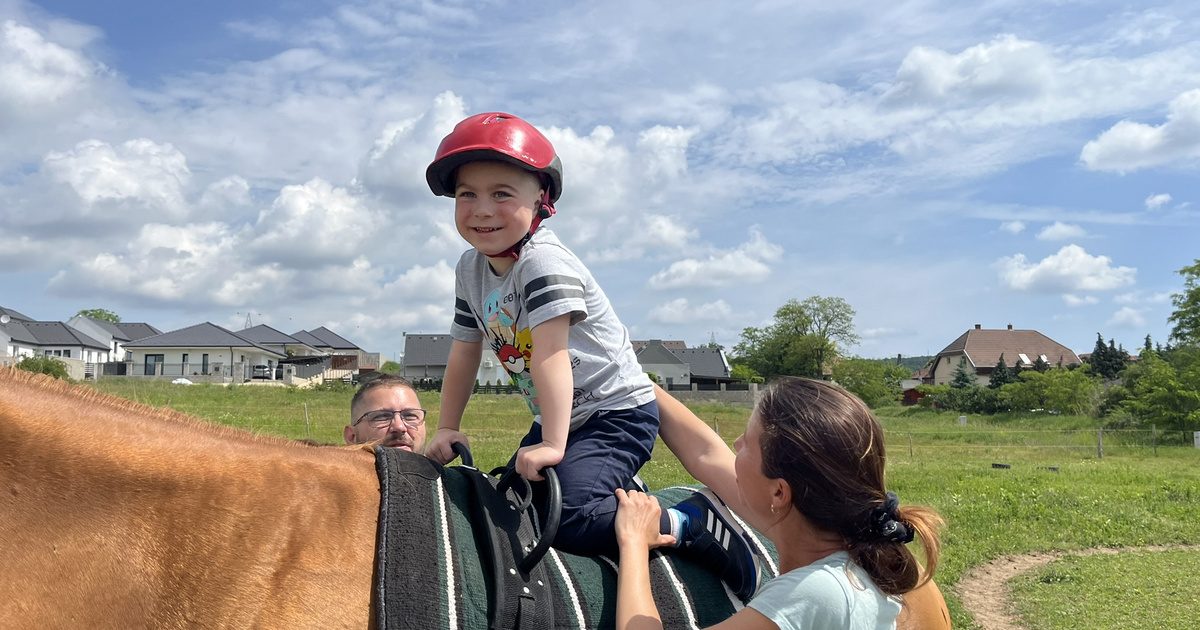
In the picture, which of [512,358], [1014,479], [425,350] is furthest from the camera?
[425,350]

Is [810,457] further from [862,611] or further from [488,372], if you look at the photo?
[488,372]

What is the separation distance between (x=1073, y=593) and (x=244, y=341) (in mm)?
64159

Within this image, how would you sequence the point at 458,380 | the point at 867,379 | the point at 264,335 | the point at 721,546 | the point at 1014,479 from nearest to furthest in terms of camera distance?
the point at 721,546, the point at 458,380, the point at 1014,479, the point at 867,379, the point at 264,335

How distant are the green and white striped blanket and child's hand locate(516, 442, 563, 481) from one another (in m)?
0.16

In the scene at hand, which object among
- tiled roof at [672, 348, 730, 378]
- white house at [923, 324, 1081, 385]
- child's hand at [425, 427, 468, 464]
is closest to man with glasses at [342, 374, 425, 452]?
child's hand at [425, 427, 468, 464]

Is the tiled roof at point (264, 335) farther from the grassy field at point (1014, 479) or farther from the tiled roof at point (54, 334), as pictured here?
the grassy field at point (1014, 479)

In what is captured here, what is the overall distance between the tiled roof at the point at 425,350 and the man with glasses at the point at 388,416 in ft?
236

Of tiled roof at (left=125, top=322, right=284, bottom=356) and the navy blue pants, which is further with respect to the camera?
tiled roof at (left=125, top=322, right=284, bottom=356)

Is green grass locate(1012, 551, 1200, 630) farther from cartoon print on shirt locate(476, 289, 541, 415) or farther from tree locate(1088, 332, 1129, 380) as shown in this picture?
tree locate(1088, 332, 1129, 380)

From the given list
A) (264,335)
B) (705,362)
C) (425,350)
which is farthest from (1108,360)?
(264,335)

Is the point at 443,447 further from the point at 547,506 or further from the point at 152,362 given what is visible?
the point at 152,362

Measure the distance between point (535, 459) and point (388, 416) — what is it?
1652 mm

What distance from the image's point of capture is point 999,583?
8.67 meters

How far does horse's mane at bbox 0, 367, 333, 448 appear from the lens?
72.9 inches
